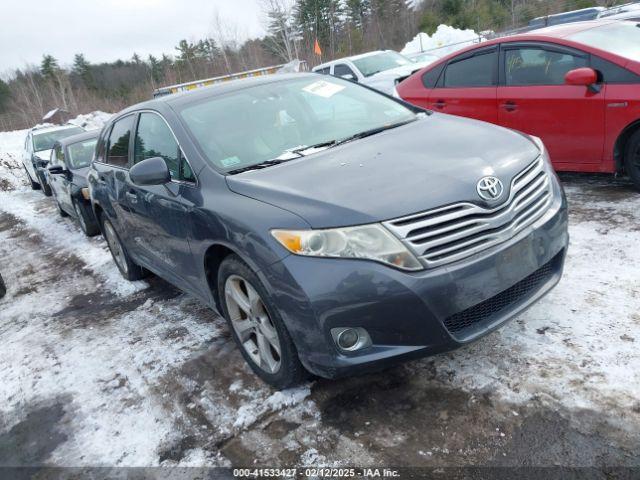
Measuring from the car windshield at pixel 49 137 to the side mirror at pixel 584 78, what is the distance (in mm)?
11918

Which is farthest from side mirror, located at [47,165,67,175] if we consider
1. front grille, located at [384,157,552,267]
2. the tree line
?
the tree line

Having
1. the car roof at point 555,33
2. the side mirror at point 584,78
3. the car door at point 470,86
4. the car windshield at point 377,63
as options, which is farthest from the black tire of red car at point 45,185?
the side mirror at point 584,78

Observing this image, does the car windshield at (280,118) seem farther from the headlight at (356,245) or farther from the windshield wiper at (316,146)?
the headlight at (356,245)

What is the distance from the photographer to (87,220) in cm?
750

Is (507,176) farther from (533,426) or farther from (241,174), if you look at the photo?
(241,174)

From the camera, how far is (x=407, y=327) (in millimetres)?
2340

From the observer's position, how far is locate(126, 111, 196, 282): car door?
326 cm

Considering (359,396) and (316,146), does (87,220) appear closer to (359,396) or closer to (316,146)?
(316,146)

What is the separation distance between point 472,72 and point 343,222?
4.24 m

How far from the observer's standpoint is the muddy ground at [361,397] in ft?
7.68

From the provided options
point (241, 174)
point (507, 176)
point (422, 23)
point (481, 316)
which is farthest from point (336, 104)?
point (422, 23)

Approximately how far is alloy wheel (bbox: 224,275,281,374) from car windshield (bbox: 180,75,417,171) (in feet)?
2.34

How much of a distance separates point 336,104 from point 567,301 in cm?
201

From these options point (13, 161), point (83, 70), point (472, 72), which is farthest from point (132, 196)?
point (83, 70)
